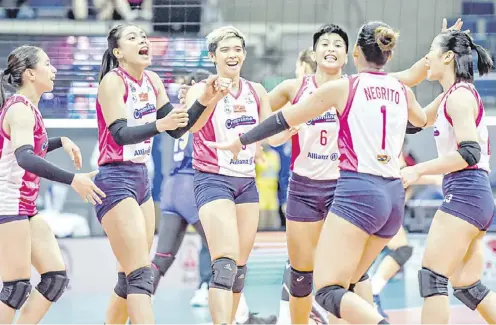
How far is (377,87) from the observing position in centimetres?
555

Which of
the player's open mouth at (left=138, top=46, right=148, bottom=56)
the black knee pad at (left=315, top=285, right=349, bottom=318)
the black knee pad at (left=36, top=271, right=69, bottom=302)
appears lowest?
the black knee pad at (left=36, top=271, right=69, bottom=302)

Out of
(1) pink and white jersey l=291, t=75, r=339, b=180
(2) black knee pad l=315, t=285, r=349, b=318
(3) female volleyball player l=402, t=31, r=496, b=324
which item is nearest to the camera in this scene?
(2) black knee pad l=315, t=285, r=349, b=318

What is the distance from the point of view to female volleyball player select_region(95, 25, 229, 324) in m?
5.96

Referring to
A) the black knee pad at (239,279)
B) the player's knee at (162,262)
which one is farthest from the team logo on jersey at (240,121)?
the player's knee at (162,262)

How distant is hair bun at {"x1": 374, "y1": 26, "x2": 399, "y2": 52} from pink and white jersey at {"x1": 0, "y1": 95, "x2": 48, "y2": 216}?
2.19 metres

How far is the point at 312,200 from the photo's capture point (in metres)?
6.56

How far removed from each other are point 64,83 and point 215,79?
4309 mm

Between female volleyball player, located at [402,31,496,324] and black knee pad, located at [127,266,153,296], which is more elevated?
female volleyball player, located at [402,31,496,324]

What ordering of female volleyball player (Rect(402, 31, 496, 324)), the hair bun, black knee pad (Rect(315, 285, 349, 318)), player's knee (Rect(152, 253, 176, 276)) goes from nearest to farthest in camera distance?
black knee pad (Rect(315, 285, 349, 318)) < the hair bun < female volleyball player (Rect(402, 31, 496, 324)) < player's knee (Rect(152, 253, 176, 276))

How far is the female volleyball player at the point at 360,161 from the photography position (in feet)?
18.0

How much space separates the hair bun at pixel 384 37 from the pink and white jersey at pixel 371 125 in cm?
17

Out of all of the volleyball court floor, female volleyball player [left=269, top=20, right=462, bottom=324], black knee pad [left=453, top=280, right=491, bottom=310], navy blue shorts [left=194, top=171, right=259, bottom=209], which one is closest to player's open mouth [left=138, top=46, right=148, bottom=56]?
navy blue shorts [left=194, top=171, right=259, bottom=209]

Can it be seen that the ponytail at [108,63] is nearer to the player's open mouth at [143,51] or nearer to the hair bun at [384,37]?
the player's open mouth at [143,51]

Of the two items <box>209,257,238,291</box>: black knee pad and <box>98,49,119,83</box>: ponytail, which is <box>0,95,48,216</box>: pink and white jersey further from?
<box>209,257,238,291</box>: black knee pad
